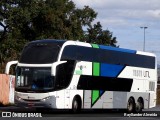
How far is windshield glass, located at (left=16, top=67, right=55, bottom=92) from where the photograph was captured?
26797 mm

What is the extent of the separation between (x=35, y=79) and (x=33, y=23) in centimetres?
2607

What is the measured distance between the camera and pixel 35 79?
27000 millimetres

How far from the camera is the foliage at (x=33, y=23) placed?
5003cm

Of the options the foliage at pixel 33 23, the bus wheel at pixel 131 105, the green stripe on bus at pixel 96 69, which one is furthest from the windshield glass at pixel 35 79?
the foliage at pixel 33 23

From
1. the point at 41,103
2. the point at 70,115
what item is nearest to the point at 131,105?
the point at 70,115

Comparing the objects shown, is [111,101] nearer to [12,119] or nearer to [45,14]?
[12,119]

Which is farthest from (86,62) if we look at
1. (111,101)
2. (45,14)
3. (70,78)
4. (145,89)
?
(45,14)

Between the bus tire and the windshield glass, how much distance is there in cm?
209

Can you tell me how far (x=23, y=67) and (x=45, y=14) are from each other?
2476 cm

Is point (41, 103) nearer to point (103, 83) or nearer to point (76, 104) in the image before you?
point (76, 104)

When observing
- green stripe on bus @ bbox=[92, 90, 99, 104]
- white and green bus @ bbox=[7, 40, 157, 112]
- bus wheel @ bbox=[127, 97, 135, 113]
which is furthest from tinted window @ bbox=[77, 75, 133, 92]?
bus wheel @ bbox=[127, 97, 135, 113]

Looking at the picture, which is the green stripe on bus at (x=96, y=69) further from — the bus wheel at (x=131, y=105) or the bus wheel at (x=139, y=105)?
the bus wheel at (x=139, y=105)

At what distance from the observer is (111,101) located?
102ft

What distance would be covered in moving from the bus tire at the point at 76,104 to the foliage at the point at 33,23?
2162 centimetres
